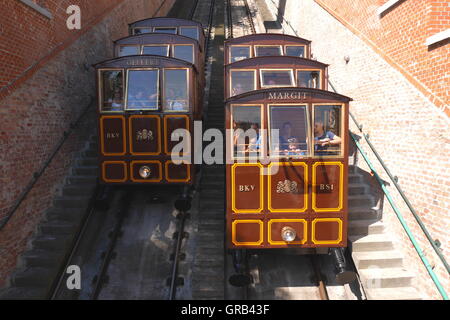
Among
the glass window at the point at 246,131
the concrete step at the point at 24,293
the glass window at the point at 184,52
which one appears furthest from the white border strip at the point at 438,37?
the concrete step at the point at 24,293

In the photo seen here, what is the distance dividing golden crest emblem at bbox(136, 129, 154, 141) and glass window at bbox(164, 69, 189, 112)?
622 millimetres

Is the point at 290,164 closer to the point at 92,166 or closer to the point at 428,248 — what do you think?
the point at 428,248

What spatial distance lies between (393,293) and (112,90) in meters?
6.71

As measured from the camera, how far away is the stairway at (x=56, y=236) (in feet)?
18.0

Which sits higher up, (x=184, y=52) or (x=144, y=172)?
(x=184, y=52)

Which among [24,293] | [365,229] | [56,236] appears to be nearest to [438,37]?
[365,229]

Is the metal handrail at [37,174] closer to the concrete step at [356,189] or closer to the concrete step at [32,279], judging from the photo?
the concrete step at [32,279]

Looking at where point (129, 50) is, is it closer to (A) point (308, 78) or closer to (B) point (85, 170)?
(B) point (85, 170)

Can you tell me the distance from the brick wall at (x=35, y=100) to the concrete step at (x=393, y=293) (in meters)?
6.53

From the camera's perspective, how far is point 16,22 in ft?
19.5

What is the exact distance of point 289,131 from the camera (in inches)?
195

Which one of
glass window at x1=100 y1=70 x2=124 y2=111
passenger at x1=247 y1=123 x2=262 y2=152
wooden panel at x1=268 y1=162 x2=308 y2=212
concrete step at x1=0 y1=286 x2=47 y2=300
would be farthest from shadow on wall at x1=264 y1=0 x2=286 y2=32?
concrete step at x1=0 y1=286 x2=47 y2=300

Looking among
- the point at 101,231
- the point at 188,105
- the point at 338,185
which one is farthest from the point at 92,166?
the point at 338,185

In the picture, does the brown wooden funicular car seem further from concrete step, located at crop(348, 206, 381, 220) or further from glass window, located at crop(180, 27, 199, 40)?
glass window, located at crop(180, 27, 199, 40)
